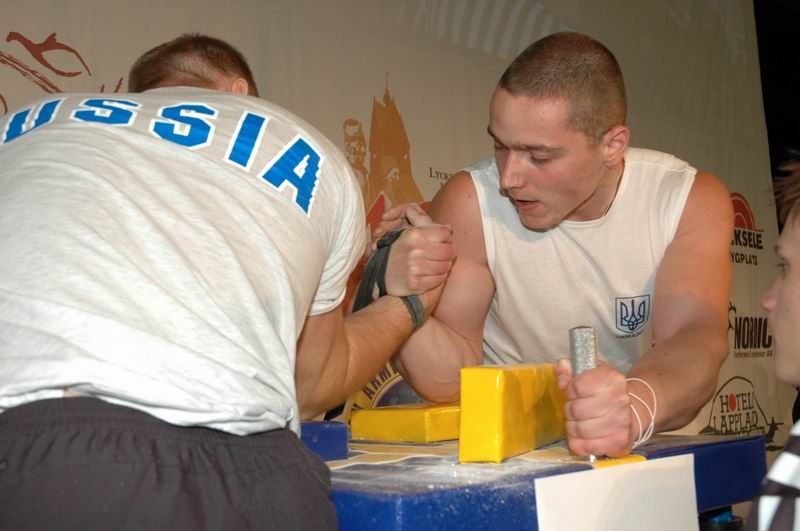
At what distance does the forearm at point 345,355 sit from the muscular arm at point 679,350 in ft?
1.03

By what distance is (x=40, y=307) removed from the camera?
0.85 meters

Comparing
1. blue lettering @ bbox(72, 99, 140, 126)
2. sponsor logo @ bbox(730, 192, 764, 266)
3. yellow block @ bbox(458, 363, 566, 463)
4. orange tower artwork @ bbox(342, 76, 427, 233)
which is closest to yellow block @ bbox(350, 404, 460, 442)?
yellow block @ bbox(458, 363, 566, 463)

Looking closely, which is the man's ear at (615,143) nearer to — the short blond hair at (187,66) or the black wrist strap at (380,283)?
the black wrist strap at (380,283)

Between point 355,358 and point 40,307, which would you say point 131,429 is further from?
point 355,358

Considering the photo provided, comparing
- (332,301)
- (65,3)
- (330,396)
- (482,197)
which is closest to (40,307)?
(332,301)

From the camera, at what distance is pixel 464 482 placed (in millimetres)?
1072

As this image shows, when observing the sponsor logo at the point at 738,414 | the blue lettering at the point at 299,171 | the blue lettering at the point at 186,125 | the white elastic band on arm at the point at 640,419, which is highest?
the blue lettering at the point at 186,125

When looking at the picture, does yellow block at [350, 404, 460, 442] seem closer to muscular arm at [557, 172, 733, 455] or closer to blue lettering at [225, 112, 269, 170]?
muscular arm at [557, 172, 733, 455]

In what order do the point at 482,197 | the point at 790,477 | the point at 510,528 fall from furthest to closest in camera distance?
the point at 482,197
the point at 510,528
the point at 790,477

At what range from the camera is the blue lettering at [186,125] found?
3.37ft

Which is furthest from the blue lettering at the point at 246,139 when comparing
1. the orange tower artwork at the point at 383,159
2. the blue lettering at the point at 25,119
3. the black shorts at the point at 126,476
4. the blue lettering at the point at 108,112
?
the orange tower artwork at the point at 383,159

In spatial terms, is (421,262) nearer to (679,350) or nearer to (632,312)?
(679,350)

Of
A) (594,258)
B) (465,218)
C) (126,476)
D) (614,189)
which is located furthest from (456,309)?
(126,476)

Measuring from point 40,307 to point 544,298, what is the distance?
1.51 m
